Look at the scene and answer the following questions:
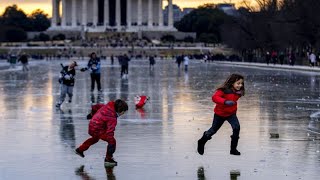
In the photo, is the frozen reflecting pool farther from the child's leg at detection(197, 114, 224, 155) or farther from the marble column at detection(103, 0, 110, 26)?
the marble column at detection(103, 0, 110, 26)

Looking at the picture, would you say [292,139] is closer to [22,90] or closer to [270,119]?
[270,119]

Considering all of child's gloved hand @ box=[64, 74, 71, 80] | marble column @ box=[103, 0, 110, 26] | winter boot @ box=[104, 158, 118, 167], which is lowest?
winter boot @ box=[104, 158, 118, 167]

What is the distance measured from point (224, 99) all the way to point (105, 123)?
1935 mm

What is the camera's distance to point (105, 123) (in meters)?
14.2

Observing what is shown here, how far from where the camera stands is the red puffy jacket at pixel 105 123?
14078 mm

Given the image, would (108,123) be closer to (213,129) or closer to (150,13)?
(213,129)

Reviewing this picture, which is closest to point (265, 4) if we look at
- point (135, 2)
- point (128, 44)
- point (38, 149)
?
point (128, 44)

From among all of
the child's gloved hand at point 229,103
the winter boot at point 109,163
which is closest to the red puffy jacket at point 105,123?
the winter boot at point 109,163

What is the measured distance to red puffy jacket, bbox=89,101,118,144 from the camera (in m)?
14.1

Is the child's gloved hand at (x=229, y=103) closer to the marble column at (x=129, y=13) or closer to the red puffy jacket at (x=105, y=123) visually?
the red puffy jacket at (x=105, y=123)

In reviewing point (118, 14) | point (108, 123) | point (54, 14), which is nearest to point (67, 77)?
point (108, 123)

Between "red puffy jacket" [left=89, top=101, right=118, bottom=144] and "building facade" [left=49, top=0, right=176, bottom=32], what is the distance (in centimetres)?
16356

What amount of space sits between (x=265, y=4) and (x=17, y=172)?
99.3 metres

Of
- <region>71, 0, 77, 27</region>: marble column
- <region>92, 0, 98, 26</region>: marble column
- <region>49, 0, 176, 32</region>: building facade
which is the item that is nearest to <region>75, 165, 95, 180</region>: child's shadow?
<region>49, 0, 176, 32</region>: building facade
